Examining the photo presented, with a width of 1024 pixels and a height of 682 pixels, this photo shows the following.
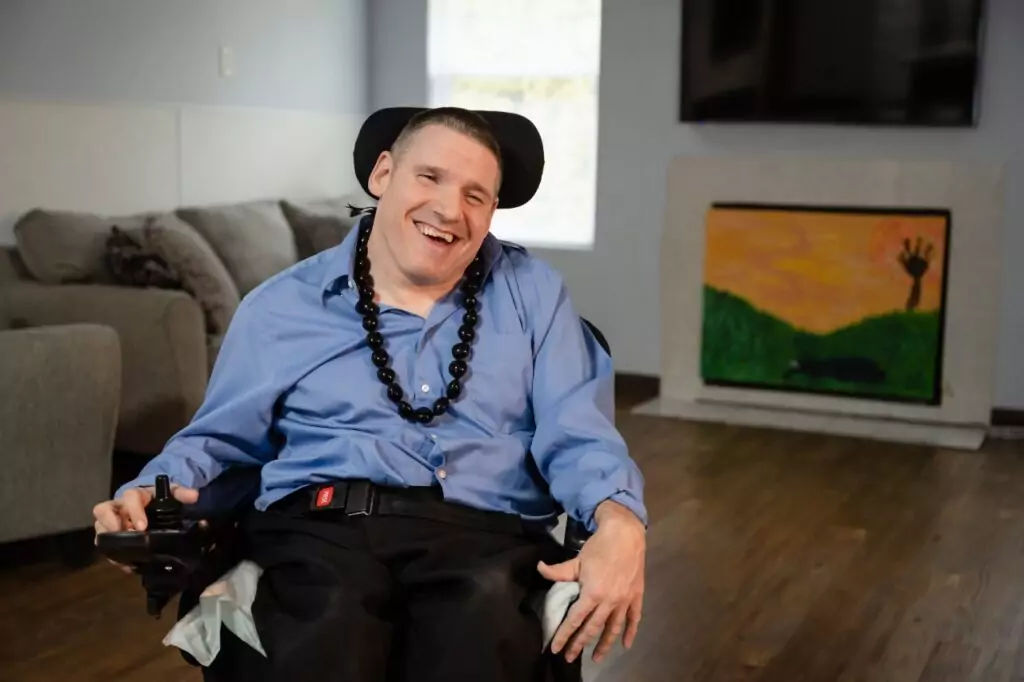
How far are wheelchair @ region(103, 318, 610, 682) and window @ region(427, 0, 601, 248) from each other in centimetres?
404

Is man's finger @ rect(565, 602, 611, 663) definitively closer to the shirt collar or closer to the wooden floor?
the shirt collar

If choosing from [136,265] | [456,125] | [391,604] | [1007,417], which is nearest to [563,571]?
[391,604]

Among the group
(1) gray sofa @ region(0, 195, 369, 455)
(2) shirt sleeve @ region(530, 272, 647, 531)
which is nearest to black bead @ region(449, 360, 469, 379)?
(2) shirt sleeve @ region(530, 272, 647, 531)

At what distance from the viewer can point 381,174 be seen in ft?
6.15

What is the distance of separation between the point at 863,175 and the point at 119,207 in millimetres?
2907

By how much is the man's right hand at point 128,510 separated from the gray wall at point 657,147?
3953 millimetres

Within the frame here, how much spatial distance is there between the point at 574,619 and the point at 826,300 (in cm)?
374

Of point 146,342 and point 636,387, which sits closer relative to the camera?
point 146,342

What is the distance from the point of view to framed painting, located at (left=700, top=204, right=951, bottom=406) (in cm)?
A: 485

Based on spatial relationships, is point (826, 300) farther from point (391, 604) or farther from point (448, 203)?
point (391, 604)

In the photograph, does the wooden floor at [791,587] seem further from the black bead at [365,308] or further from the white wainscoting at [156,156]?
the white wainscoting at [156,156]

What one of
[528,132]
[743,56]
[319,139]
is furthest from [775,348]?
[528,132]

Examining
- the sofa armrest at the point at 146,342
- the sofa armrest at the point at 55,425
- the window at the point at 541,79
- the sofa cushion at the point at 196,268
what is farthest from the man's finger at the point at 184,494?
the window at the point at 541,79

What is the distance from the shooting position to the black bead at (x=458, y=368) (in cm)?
173
